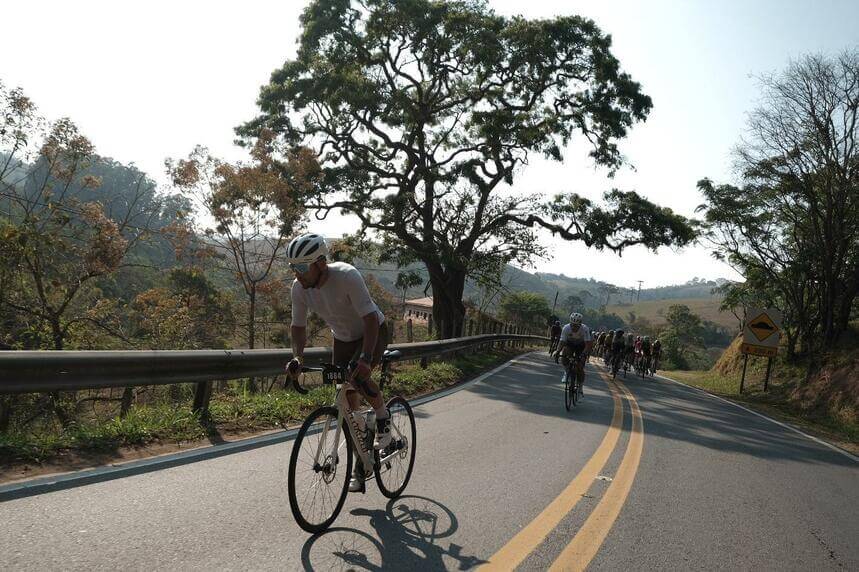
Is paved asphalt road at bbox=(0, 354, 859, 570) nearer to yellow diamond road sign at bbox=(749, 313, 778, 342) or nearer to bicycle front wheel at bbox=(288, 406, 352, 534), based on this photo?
bicycle front wheel at bbox=(288, 406, 352, 534)

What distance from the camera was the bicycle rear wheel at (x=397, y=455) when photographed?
182 inches

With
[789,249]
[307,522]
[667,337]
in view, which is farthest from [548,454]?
[667,337]

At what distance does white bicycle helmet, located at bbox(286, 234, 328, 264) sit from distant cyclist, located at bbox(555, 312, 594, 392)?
818 centimetres

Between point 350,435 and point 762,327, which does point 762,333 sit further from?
point 350,435

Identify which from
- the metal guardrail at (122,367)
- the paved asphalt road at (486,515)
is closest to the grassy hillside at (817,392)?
the paved asphalt road at (486,515)

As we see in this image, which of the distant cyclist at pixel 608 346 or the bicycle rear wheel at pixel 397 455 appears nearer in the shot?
the bicycle rear wheel at pixel 397 455

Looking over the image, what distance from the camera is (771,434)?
11078 millimetres

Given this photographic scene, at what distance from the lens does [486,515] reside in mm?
4547

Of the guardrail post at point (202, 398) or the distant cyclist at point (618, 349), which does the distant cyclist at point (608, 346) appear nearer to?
the distant cyclist at point (618, 349)

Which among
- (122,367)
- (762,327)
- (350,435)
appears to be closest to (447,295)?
(762,327)

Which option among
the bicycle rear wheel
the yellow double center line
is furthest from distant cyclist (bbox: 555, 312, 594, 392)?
the bicycle rear wheel

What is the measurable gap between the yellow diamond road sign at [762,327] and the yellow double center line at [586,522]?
52.3 ft

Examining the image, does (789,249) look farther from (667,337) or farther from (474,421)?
(667,337)

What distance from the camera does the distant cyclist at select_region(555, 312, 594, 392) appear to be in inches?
450
